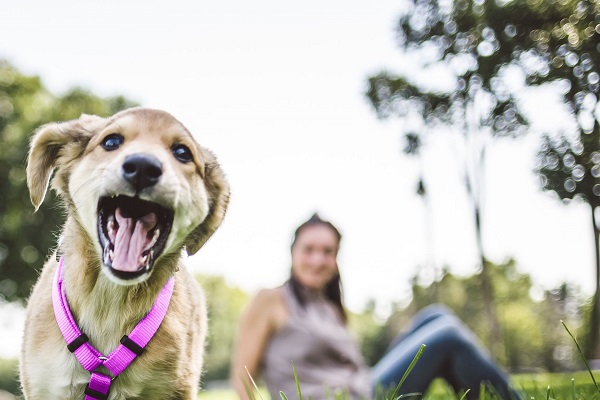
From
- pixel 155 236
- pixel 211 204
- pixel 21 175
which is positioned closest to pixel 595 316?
pixel 211 204

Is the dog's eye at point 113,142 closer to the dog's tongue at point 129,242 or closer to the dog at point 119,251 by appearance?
the dog at point 119,251

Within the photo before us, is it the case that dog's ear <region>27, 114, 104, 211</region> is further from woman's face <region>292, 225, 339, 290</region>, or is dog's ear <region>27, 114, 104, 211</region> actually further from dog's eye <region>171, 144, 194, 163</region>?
woman's face <region>292, 225, 339, 290</region>

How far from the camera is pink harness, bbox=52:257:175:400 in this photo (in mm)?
2785

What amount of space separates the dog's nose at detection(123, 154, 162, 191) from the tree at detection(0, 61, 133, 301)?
24.2 meters

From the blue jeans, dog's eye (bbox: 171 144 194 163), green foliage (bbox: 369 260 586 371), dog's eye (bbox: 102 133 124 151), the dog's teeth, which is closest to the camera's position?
the dog's teeth

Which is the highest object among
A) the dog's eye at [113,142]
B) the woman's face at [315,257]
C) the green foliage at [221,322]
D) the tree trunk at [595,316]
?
the dog's eye at [113,142]

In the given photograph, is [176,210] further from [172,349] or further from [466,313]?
[466,313]

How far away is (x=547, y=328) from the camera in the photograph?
193ft

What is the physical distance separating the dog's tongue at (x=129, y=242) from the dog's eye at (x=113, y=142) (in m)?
0.37

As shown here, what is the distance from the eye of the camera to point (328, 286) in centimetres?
700

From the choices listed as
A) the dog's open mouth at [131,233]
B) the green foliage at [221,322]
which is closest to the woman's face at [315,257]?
the dog's open mouth at [131,233]

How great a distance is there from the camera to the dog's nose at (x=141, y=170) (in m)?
2.69

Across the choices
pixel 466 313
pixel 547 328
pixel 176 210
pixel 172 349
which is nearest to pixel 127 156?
pixel 176 210

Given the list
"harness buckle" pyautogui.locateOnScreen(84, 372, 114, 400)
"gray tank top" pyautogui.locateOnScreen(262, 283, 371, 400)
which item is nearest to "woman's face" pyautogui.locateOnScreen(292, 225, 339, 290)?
"gray tank top" pyautogui.locateOnScreen(262, 283, 371, 400)
